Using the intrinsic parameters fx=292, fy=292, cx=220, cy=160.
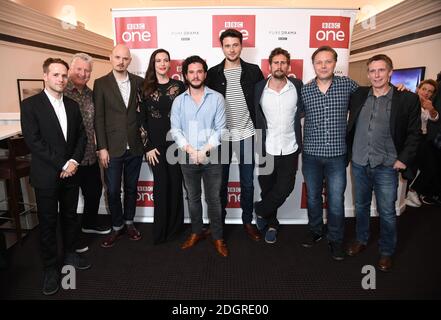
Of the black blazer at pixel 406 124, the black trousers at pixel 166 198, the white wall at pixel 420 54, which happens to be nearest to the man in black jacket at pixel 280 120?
the black blazer at pixel 406 124

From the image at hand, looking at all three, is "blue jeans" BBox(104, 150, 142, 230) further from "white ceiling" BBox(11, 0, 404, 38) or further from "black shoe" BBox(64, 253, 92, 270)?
"white ceiling" BBox(11, 0, 404, 38)

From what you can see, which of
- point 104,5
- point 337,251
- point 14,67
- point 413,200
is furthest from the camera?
point 104,5

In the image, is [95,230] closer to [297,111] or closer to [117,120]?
[117,120]

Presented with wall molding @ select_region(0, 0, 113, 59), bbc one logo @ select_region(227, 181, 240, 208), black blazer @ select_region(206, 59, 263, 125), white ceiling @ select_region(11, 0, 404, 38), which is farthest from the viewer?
white ceiling @ select_region(11, 0, 404, 38)

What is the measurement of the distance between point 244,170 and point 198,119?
67cm

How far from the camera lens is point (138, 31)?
9.59 feet

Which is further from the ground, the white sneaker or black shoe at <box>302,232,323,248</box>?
the white sneaker

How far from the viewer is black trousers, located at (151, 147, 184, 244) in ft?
8.36

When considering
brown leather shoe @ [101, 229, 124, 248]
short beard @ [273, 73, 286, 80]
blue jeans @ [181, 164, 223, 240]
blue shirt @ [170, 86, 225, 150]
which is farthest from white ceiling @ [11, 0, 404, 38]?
brown leather shoe @ [101, 229, 124, 248]

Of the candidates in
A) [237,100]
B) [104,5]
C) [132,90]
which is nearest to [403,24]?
[237,100]

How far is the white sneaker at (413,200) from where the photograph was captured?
3611 millimetres

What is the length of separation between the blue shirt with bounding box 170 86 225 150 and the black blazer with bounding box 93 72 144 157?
420 mm

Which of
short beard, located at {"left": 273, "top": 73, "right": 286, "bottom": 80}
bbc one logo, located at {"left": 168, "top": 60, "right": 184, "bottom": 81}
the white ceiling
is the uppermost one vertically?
the white ceiling
